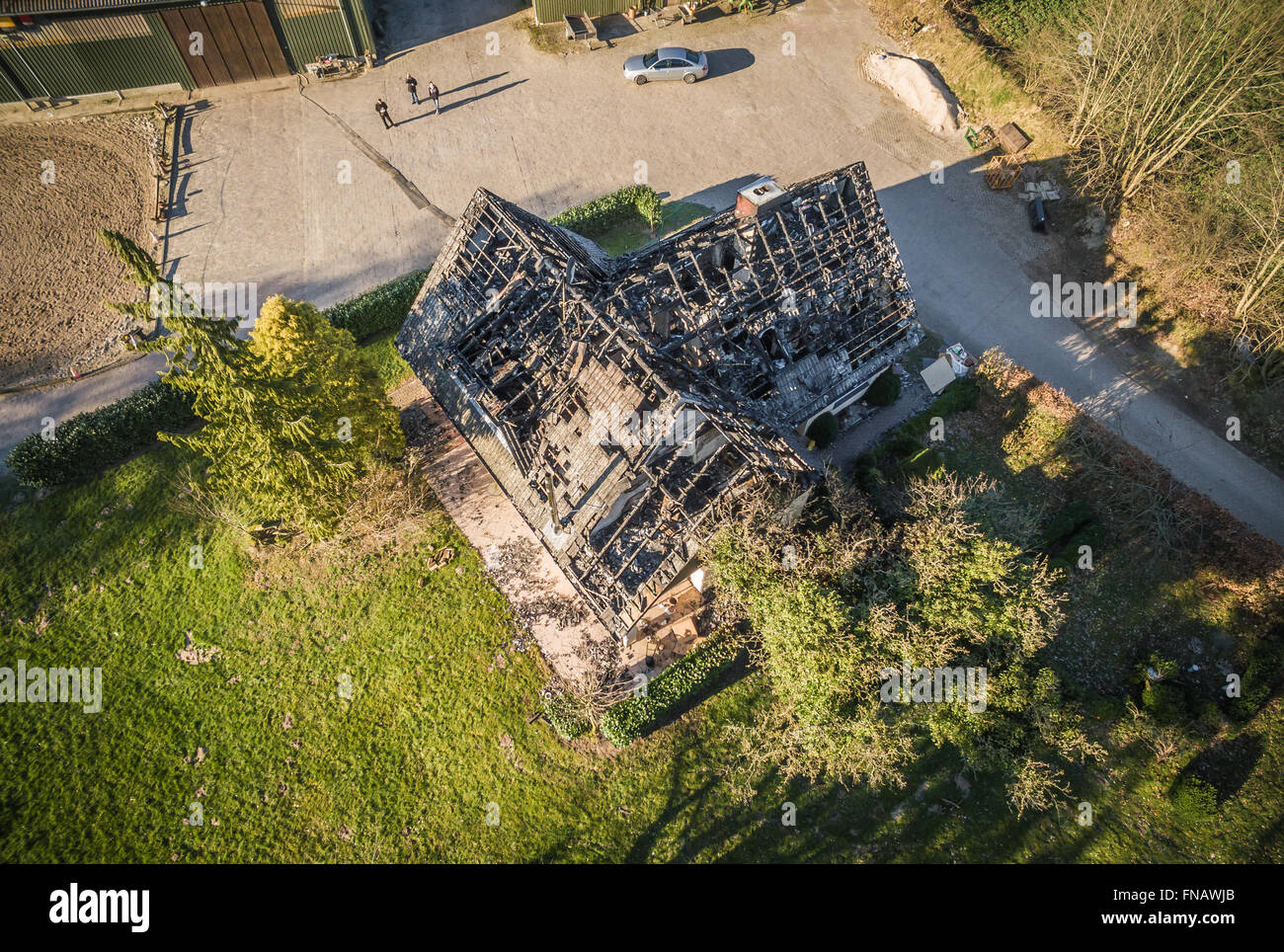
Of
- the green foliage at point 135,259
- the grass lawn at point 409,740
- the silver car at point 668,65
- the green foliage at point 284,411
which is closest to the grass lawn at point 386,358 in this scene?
the green foliage at point 284,411

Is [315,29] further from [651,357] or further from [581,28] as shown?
[651,357]

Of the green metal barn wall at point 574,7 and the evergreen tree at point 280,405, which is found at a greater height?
the green metal barn wall at point 574,7

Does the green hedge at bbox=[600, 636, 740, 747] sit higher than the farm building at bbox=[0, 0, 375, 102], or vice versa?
the farm building at bbox=[0, 0, 375, 102]

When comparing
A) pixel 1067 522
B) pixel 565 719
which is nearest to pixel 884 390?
pixel 1067 522

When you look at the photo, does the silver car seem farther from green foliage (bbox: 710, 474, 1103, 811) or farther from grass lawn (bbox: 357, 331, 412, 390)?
green foliage (bbox: 710, 474, 1103, 811)

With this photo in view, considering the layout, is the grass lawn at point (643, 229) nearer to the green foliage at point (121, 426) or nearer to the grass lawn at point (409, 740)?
the green foliage at point (121, 426)

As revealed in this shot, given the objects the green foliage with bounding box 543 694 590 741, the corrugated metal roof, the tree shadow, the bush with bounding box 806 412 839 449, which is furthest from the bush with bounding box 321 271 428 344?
the tree shadow
